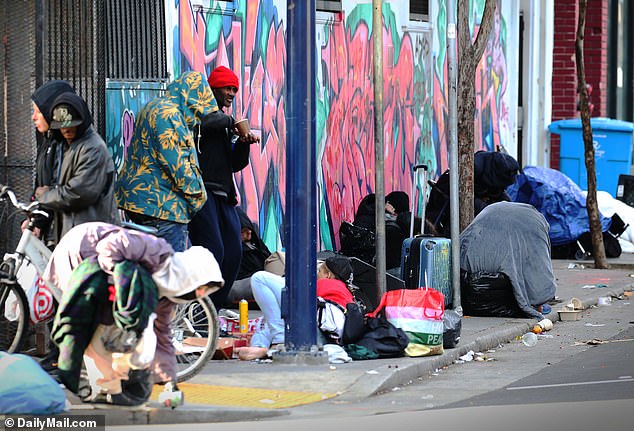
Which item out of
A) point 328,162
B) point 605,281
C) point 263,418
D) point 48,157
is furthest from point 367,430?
point 605,281

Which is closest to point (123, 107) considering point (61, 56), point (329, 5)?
point (61, 56)

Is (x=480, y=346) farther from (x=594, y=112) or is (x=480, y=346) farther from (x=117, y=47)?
(x=594, y=112)

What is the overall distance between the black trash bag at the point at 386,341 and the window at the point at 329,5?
6279 millimetres

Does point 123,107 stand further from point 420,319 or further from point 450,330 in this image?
point 450,330

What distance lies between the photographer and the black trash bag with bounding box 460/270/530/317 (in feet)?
41.1

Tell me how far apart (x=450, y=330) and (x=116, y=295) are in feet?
12.6

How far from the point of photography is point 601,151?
2239 cm

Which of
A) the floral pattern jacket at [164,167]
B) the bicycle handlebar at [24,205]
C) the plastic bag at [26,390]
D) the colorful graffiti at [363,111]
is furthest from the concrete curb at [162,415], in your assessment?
the colorful graffiti at [363,111]

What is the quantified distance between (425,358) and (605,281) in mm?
6696

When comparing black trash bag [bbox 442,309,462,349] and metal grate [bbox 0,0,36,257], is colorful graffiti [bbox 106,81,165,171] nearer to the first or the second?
metal grate [bbox 0,0,36,257]

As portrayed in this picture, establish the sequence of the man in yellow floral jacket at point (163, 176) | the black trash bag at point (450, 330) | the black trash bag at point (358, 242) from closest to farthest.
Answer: the man in yellow floral jacket at point (163, 176) → the black trash bag at point (450, 330) → the black trash bag at point (358, 242)

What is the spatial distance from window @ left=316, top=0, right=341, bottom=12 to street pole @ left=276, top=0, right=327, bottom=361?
6092 mm

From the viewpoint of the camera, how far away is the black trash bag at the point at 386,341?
996cm

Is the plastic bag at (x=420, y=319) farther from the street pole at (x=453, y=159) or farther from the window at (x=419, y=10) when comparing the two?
the window at (x=419, y=10)
